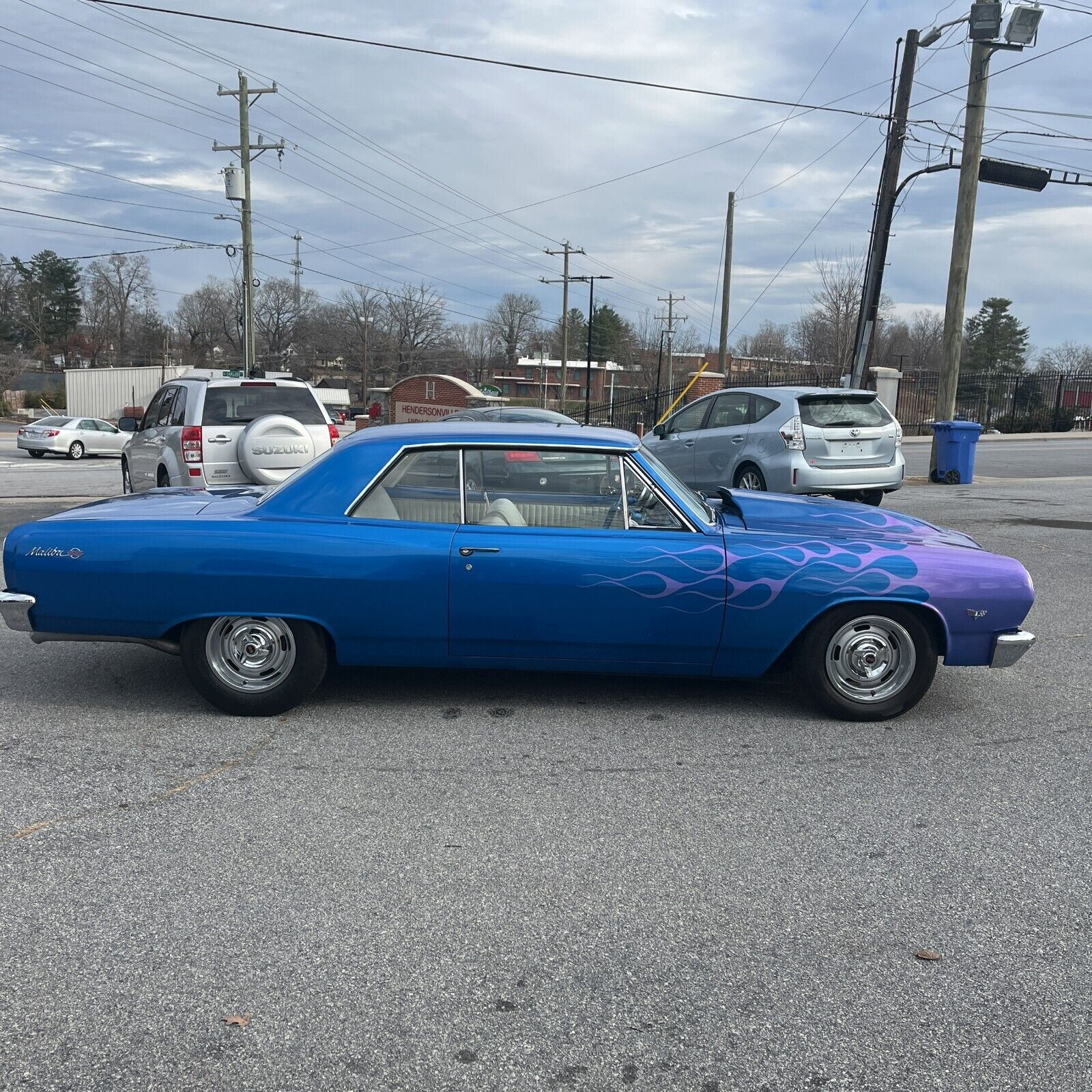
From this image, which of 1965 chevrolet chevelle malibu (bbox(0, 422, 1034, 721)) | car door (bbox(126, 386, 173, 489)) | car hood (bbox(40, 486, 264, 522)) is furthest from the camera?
car door (bbox(126, 386, 173, 489))

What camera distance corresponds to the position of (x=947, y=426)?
56.4ft

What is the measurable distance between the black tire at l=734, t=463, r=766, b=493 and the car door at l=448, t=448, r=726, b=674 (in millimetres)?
7142

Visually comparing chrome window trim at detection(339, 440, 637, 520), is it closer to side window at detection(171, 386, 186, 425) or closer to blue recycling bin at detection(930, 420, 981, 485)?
side window at detection(171, 386, 186, 425)

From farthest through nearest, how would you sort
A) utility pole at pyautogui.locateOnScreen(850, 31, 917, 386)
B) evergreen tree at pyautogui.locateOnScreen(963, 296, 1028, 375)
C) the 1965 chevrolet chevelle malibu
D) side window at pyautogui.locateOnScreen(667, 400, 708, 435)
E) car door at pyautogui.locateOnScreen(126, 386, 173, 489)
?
evergreen tree at pyautogui.locateOnScreen(963, 296, 1028, 375) → utility pole at pyautogui.locateOnScreen(850, 31, 917, 386) → side window at pyautogui.locateOnScreen(667, 400, 708, 435) → car door at pyautogui.locateOnScreen(126, 386, 173, 489) → the 1965 chevrolet chevelle malibu

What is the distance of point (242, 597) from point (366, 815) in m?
1.39

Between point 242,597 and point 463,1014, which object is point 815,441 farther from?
point 463,1014

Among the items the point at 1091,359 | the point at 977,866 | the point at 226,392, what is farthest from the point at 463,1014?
the point at 1091,359

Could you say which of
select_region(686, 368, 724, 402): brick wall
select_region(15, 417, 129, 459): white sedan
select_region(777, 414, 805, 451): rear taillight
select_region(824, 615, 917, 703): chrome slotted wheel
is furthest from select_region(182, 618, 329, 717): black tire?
select_region(15, 417, 129, 459): white sedan

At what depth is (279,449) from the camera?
10195 mm

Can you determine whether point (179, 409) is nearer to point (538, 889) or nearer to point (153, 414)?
point (153, 414)

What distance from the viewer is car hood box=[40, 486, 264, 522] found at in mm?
5082

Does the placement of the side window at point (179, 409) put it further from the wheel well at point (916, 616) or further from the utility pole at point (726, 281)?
the utility pole at point (726, 281)

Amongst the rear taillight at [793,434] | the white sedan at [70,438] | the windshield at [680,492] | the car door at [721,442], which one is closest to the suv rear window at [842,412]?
the rear taillight at [793,434]

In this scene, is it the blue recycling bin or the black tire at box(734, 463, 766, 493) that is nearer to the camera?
the black tire at box(734, 463, 766, 493)
